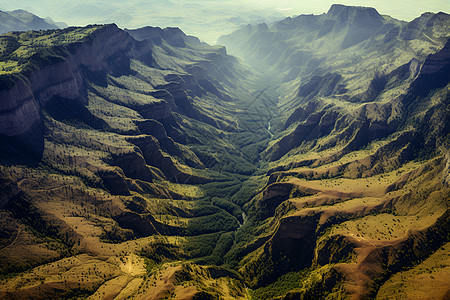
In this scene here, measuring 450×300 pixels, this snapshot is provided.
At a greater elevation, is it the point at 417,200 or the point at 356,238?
the point at 417,200

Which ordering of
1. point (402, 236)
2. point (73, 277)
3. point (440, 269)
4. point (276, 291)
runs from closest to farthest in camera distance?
point (440, 269) < point (73, 277) < point (402, 236) < point (276, 291)

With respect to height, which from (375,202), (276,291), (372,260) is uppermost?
(375,202)

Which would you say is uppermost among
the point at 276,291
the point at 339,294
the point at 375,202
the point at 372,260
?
the point at 375,202

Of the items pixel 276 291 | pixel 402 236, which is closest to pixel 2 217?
pixel 276 291

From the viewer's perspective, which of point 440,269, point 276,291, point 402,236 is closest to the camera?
point 440,269

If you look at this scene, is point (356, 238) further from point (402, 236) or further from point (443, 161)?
point (443, 161)

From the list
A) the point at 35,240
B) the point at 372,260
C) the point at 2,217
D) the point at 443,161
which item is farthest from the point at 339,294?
the point at 2,217

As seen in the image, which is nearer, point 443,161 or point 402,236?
point 402,236

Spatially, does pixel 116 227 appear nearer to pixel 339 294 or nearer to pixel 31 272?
pixel 31 272

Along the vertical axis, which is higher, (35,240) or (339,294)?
(35,240)
